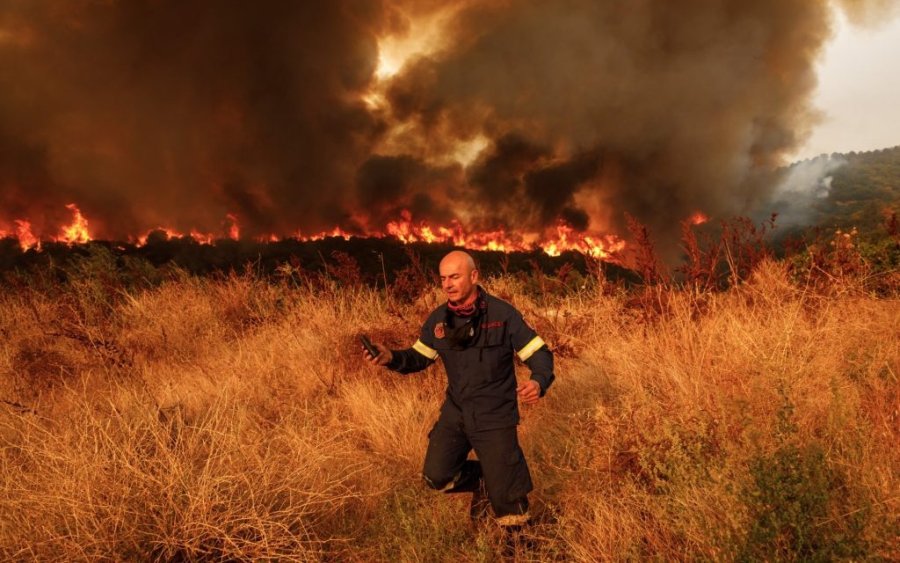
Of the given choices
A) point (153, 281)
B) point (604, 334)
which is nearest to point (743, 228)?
point (604, 334)

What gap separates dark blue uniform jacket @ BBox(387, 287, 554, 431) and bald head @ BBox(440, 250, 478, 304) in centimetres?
12

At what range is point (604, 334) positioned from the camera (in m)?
5.75

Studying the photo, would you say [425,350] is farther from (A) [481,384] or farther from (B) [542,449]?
(B) [542,449]

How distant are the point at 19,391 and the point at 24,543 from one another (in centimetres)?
388

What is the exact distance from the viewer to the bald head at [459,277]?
9.12ft

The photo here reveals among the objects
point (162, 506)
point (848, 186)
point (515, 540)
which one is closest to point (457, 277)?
point (515, 540)

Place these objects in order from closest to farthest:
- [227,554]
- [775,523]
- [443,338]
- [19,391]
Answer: [775,523] < [227,554] < [443,338] < [19,391]

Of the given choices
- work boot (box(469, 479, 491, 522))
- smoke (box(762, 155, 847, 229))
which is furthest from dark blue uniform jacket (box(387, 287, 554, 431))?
smoke (box(762, 155, 847, 229))

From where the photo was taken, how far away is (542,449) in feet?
12.1

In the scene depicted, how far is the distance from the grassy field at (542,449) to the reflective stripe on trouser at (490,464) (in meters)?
0.19

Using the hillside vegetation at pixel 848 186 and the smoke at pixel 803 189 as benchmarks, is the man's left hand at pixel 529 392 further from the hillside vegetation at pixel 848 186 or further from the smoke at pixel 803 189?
the smoke at pixel 803 189

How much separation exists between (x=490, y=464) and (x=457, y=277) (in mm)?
1089

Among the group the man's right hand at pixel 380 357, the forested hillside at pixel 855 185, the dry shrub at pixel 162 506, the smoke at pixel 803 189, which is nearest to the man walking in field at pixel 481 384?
the man's right hand at pixel 380 357

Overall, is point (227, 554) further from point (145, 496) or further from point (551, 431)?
point (551, 431)
